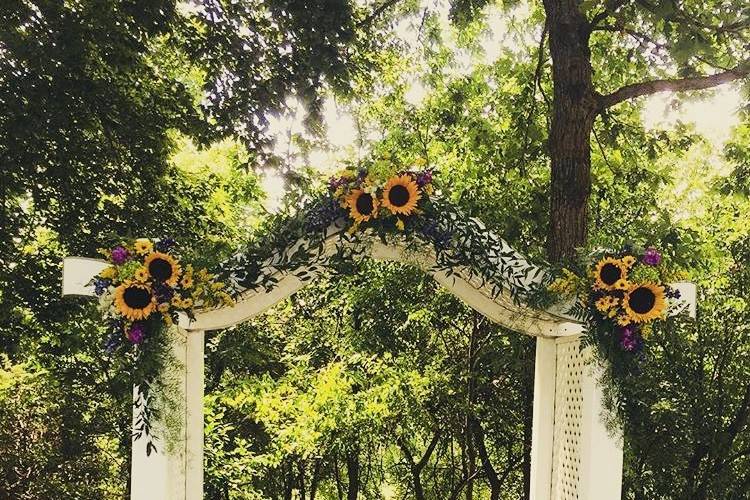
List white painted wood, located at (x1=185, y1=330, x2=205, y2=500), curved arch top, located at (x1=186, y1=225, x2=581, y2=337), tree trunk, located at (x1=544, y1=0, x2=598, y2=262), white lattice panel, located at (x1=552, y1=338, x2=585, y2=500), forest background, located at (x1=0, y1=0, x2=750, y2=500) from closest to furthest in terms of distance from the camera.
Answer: curved arch top, located at (x1=186, y1=225, x2=581, y2=337) < white painted wood, located at (x1=185, y1=330, x2=205, y2=500) < white lattice panel, located at (x1=552, y1=338, x2=585, y2=500) < tree trunk, located at (x1=544, y1=0, x2=598, y2=262) < forest background, located at (x1=0, y1=0, x2=750, y2=500)

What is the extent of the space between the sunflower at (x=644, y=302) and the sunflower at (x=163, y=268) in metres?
1.96

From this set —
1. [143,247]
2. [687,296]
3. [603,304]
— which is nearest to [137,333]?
[143,247]

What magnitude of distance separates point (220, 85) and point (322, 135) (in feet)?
3.09

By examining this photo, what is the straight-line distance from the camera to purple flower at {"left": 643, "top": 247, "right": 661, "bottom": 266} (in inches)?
116

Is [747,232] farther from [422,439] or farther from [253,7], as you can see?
[253,7]

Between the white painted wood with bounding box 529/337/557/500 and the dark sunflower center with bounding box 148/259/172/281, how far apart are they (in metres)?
2.21

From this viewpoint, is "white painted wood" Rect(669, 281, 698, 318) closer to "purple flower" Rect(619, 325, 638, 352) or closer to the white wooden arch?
the white wooden arch

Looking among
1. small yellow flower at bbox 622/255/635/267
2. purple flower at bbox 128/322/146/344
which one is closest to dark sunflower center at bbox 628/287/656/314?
small yellow flower at bbox 622/255/635/267

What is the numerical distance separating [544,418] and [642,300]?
52.8 inches

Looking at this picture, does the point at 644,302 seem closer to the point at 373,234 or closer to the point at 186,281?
the point at 373,234

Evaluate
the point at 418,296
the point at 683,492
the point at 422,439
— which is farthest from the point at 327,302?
the point at 683,492

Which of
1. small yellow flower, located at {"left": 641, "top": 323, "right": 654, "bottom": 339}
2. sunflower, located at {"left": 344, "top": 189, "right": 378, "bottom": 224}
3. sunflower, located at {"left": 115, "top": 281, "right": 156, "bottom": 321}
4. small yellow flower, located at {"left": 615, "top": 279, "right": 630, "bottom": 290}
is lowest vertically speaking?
small yellow flower, located at {"left": 641, "top": 323, "right": 654, "bottom": 339}

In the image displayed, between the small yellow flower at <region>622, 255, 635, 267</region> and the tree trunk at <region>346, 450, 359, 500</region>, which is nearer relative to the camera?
the small yellow flower at <region>622, 255, 635, 267</region>

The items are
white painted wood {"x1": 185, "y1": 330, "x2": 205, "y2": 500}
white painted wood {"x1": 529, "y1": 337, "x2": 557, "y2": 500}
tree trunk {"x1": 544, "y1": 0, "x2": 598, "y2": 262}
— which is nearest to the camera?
white painted wood {"x1": 185, "y1": 330, "x2": 205, "y2": 500}
